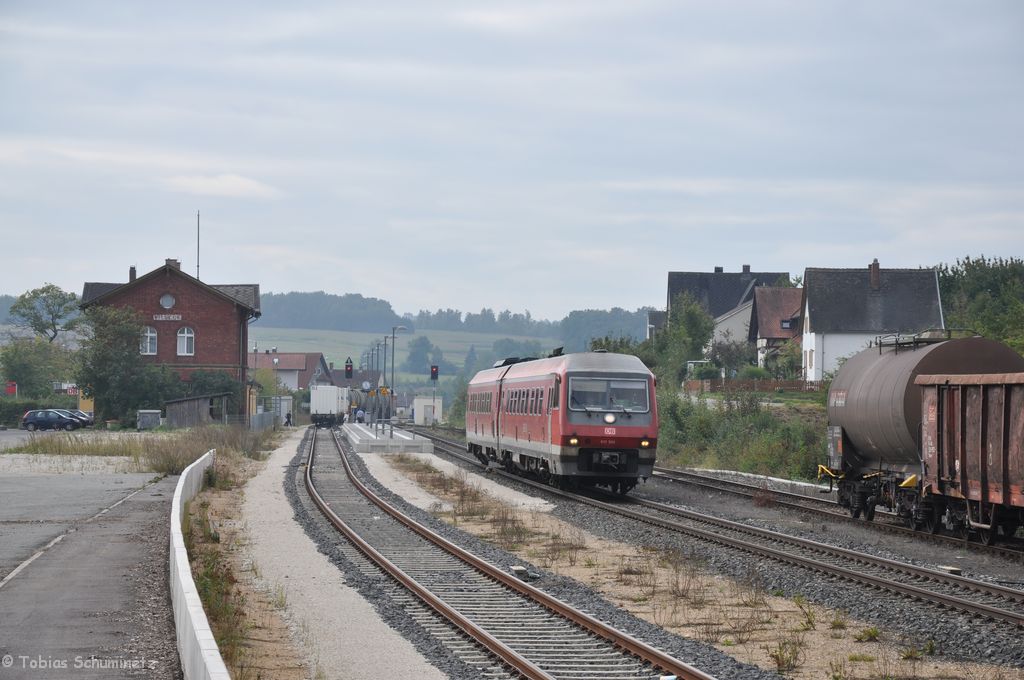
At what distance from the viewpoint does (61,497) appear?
82.6 feet

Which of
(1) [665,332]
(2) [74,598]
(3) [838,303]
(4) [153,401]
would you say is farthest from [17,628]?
(3) [838,303]

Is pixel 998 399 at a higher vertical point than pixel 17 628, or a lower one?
higher

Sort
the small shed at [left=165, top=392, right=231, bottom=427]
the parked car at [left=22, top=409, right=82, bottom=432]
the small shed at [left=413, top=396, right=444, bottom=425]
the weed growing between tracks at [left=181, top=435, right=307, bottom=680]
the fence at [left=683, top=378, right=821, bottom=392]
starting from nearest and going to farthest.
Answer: the weed growing between tracks at [left=181, top=435, right=307, bottom=680], the fence at [left=683, top=378, right=821, bottom=392], the small shed at [left=165, top=392, right=231, bottom=427], the parked car at [left=22, top=409, right=82, bottom=432], the small shed at [left=413, top=396, right=444, bottom=425]

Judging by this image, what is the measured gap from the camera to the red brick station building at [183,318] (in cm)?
7275

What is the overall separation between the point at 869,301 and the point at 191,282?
4161cm

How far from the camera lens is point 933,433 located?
1841 cm

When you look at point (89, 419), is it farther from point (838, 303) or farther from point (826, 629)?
point (826, 629)

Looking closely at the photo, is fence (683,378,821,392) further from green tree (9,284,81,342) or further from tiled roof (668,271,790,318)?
green tree (9,284,81,342)

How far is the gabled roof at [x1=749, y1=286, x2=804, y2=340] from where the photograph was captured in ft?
279

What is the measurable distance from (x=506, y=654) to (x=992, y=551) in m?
9.82

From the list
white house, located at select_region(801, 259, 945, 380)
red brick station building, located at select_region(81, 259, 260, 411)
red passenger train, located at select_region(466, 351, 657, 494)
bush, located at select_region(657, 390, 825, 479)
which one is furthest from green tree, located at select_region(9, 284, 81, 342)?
red passenger train, located at select_region(466, 351, 657, 494)

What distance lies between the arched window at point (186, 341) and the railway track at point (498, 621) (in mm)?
55031

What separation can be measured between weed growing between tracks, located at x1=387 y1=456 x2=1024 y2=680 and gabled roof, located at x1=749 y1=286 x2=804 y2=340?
2614 inches

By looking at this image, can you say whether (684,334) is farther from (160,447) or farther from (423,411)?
(423,411)
